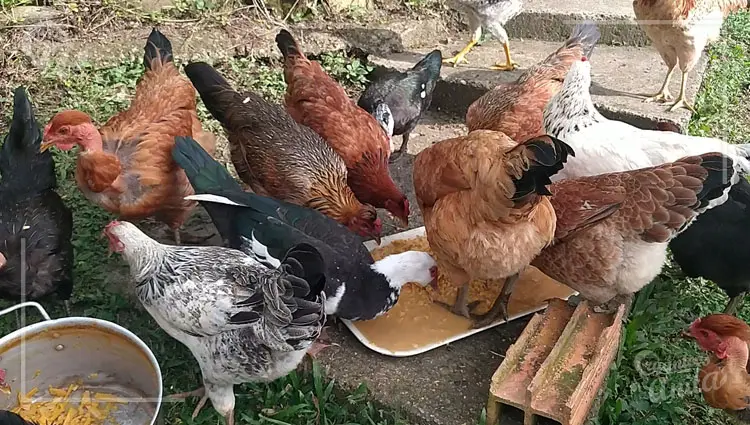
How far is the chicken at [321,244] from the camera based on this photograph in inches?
116

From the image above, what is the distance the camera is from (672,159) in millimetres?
3348

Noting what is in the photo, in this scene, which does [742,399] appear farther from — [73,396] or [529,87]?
[73,396]

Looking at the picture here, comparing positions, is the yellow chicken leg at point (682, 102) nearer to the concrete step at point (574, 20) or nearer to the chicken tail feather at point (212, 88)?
the concrete step at point (574, 20)

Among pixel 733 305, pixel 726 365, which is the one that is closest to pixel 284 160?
pixel 726 365

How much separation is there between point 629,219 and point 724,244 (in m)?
0.59

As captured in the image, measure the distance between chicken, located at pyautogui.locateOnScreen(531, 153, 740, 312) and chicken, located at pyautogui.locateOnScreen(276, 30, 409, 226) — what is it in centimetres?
100

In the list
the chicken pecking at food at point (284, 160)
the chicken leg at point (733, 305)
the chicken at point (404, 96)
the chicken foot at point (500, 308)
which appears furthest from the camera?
the chicken at point (404, 96)

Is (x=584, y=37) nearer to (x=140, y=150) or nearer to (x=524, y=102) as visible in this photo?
(x=524, y=102)

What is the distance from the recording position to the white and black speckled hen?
2416mm

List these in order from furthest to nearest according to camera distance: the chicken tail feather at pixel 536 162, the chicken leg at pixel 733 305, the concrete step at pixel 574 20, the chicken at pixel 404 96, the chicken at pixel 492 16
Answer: the concrete step at pixel 574 20 < the chicken at pixel 492 16 < the chicken at pixel 404 96 < the chicken leg at pixel 733 305 < the chicken tail feather at pixel 536 162

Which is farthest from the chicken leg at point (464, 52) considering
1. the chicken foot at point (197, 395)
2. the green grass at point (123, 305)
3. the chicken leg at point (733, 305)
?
the chicken foot at point (197, 395)

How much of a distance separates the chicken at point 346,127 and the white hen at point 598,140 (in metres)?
0.97

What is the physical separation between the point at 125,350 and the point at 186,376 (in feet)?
1.42

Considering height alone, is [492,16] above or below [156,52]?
below
